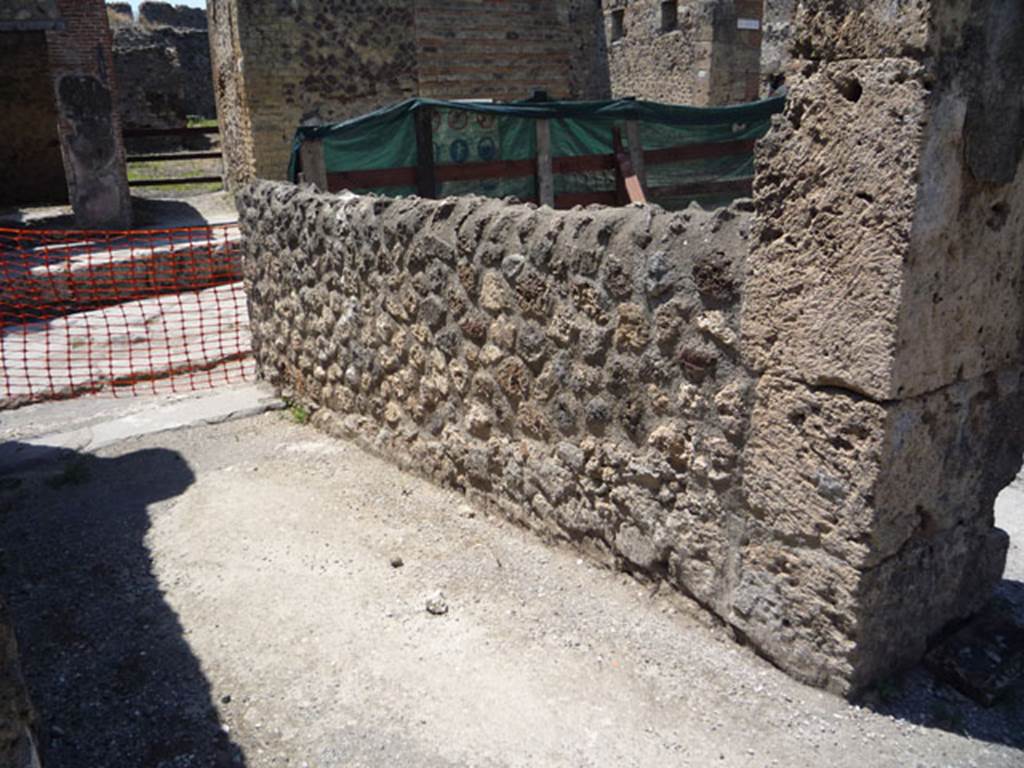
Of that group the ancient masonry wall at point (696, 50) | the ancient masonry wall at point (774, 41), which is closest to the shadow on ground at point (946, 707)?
the ancient masonry wall at point (774, 41)

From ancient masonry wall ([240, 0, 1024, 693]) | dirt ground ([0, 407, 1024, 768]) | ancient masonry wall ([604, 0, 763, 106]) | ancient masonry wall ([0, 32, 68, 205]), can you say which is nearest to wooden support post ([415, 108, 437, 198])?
ancient masonry wall ([240, 0, 1024, 693])

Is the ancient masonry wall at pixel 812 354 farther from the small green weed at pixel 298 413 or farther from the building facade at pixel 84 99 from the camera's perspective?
the building facade at pixel 84 99

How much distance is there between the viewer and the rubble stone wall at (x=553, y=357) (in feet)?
9.61

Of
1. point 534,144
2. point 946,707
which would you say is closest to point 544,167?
point 534,144

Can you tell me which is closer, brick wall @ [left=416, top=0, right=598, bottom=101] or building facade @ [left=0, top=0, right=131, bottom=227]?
building facade @ [left=0, top=0, right=131, bottom=227]

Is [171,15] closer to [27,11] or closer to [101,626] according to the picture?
[27,11]

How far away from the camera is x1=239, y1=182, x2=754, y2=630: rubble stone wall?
2.93 meters

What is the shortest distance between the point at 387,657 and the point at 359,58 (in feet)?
38.1

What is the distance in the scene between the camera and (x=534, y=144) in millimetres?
8109

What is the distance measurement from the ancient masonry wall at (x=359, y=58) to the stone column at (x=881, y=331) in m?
11.2

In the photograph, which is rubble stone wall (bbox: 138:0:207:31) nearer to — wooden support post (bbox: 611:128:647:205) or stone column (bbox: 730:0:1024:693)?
wooden support post (bbox: 611:128:647:205)

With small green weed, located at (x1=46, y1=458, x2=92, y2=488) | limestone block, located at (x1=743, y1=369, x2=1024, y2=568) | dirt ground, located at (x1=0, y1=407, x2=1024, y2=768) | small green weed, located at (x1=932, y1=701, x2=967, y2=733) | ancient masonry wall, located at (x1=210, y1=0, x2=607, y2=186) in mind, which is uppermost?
ancient masonry wall, located at (x1=210, y1=0, x2=607, y2=186)

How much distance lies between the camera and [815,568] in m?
2.69

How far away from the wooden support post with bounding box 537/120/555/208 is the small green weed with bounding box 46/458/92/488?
468 centimetres
